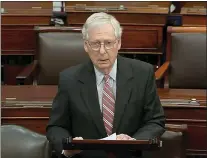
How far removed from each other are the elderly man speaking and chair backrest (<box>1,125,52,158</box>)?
0.04 metres

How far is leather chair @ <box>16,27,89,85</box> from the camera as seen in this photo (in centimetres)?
297

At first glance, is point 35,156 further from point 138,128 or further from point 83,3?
point 83,3

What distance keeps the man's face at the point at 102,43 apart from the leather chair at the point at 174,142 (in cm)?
47

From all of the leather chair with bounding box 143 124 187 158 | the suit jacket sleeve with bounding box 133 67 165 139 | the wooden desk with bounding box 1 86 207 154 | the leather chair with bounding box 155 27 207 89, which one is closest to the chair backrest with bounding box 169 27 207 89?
the leather chair with bounding box 155 27 207 89

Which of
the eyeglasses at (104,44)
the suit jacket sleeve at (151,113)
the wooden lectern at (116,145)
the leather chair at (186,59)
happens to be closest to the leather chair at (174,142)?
the suit jacket sleeve at (151,113)

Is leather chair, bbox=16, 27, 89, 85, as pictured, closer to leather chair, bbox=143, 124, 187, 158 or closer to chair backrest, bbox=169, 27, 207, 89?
chair backrest, bbox=169, 27, 207, 89

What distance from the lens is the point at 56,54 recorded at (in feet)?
9.84

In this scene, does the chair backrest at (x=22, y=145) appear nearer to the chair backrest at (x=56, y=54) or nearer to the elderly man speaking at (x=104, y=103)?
the elderly man speaking at (x=104, y=103)

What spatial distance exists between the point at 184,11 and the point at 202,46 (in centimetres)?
73

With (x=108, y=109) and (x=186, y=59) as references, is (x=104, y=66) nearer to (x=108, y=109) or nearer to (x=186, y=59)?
(x=108, y=109)

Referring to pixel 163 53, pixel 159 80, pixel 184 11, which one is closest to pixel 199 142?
pixel 159 80

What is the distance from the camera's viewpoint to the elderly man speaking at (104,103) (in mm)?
1773

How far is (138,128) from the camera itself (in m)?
1.82

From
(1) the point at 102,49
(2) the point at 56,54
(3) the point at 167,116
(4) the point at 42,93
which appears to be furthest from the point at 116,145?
(2) the point at 56,54
